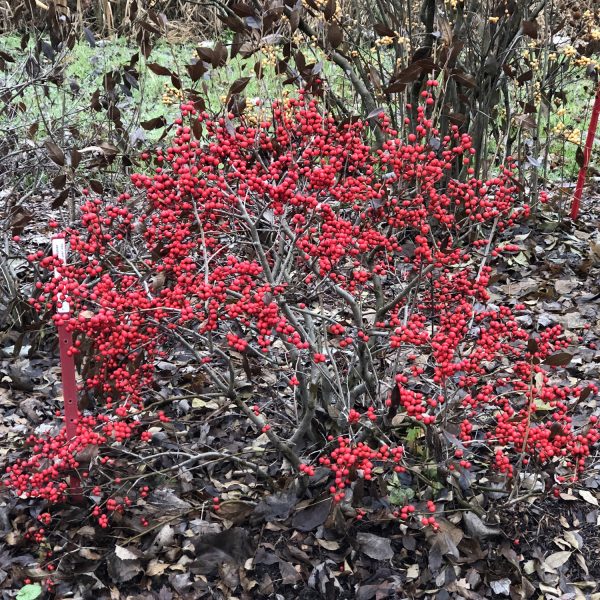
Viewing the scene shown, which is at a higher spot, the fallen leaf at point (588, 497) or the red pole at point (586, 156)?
the red pole at point (586, 156)

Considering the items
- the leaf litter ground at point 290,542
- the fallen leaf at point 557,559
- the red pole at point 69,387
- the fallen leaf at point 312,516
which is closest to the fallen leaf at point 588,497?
the leaf litter ground at point 290,542

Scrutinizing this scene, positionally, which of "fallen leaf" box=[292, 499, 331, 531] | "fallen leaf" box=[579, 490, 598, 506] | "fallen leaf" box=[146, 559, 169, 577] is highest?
"fallen leaf" box=[292, 499, 331, 531]

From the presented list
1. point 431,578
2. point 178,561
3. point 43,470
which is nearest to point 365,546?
point 431,578

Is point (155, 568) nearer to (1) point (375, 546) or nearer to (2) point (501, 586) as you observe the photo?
(1) point (375, 546)

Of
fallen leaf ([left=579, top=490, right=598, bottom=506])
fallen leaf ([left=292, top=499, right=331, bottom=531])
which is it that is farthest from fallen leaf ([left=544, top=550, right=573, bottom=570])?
fallen leaf ([left=292, top=499, right=331, bottom=531])

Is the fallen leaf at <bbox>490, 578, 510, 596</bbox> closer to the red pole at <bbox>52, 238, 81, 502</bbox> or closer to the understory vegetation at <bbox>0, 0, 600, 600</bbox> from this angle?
the understory vegetation at <bbox>0, 0, 600, 600</bbox>

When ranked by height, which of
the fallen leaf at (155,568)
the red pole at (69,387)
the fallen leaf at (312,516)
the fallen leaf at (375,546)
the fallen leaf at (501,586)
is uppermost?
the red pole at (69,387)

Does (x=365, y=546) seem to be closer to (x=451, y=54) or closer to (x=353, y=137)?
(x=353, y=137)

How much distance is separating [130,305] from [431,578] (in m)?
1.46

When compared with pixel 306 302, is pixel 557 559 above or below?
below

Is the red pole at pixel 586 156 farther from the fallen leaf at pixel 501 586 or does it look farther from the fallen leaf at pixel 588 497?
the fallen leaf at pixel 501 586

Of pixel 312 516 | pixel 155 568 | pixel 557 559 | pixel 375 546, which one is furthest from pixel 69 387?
pixel 557 559

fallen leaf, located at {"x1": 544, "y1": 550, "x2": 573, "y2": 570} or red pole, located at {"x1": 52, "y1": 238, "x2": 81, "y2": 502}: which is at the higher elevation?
red pole, located at {"x1": 52, "y1": 238, "x2": 81, "y2": 502}

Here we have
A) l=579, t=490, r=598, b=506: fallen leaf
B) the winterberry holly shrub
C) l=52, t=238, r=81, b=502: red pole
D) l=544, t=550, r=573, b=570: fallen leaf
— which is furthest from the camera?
l=579, t=490, r=598, b=506: fallen leaf
